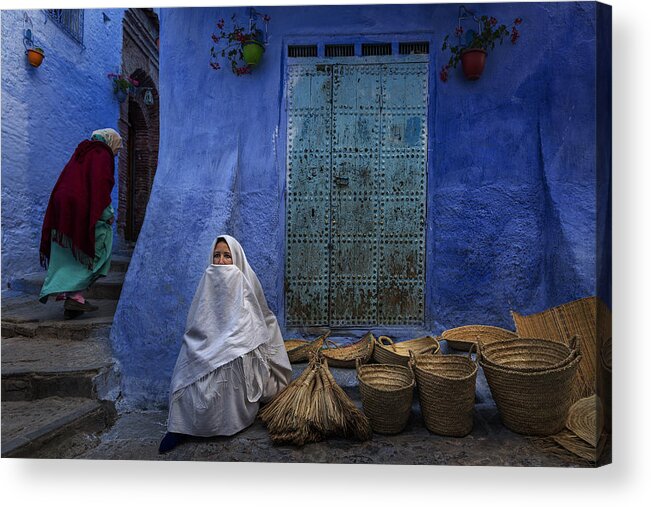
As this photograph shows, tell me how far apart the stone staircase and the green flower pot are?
2.35 meters

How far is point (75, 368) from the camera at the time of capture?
3166mm

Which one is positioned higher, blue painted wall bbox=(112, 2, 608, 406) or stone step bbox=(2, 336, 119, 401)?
blue painted wall bbox=(112, 2, 608, 406)

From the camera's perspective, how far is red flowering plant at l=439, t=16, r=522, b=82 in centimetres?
314

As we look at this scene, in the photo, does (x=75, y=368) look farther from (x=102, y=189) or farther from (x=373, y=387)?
(x=373, y=387)

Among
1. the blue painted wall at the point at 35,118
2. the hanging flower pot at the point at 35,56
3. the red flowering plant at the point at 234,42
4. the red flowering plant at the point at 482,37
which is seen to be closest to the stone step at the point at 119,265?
the blue painted wall at the point at 35,118

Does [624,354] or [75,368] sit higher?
[624,354]

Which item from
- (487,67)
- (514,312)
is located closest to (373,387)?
(514,312)

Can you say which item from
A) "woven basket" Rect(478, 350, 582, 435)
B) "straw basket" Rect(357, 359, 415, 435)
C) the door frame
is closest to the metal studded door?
the door frame

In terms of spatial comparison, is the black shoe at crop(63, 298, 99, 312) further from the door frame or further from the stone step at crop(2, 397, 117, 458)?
the door frame

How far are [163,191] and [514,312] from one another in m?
2.79

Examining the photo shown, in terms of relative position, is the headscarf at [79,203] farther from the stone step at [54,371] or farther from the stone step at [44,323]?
the stone step at [54,371]

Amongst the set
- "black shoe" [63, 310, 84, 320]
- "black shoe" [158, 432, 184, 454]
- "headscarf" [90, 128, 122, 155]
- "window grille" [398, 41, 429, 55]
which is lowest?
"black shoe" [158, 432, 184, 454]

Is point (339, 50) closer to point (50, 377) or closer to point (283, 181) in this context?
point (283, 181)

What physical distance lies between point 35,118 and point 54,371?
6.64 feet
